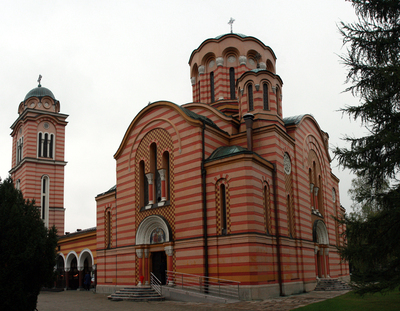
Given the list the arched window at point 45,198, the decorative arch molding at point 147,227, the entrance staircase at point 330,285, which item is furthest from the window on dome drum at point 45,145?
the entrance staircase at point 330,285

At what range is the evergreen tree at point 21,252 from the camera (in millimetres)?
11625

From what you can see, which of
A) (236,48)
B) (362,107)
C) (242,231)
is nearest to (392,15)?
(362,107)

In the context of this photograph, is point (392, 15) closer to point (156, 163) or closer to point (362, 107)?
point (362, 107)

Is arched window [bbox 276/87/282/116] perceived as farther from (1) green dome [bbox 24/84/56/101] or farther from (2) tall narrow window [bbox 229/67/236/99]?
(1) green dome [bbox 24/84/56/101]

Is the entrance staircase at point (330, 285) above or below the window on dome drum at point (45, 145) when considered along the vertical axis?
below

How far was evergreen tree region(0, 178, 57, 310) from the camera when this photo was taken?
38.1 feet

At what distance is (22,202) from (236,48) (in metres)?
17.6

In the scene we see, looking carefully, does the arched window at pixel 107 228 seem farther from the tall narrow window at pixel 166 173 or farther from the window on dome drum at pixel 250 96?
the window on dome drum at pixel 250 96

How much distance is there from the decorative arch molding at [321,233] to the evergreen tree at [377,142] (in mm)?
12151

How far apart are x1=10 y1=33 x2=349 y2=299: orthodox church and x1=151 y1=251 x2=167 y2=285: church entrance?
0.06m

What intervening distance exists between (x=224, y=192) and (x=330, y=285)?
915 cm

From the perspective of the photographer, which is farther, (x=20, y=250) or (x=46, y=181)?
(x=46, y=181)

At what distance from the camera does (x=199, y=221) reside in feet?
60.9

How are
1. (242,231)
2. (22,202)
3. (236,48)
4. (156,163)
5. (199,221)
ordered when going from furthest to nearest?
(236,48) < (156,163) < (199,221) < (242,231) < (22,202)
